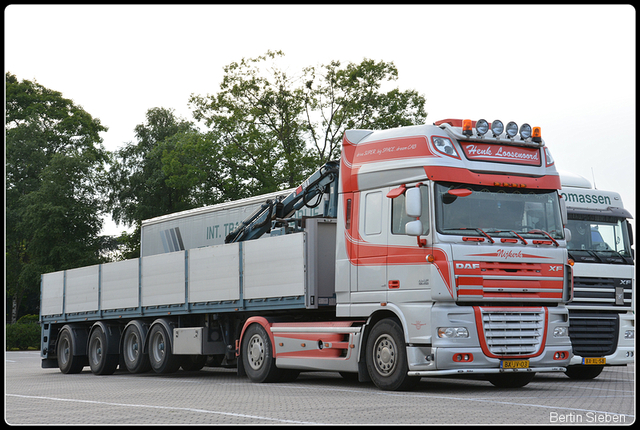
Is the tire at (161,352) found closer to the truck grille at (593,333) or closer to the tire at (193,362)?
the tire at (193,362)

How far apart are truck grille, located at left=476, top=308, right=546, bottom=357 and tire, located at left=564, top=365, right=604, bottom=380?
3.62 m

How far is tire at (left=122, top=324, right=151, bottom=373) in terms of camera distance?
1866 cm

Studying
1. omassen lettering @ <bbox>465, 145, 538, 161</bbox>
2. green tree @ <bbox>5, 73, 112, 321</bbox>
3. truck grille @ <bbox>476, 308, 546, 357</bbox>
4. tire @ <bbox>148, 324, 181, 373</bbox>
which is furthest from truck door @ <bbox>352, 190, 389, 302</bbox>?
green tree @ <bbox>5, 73, 112, 321</bbox>

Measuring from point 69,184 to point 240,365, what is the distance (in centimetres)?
3523

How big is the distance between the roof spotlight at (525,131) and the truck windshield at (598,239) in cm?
287

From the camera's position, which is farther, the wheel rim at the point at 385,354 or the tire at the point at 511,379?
the tire at the point at 511,379

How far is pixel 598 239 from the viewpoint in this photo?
1516cm

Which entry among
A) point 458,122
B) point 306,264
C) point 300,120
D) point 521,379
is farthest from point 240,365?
point 300,120

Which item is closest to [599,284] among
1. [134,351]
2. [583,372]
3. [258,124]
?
[583,372]

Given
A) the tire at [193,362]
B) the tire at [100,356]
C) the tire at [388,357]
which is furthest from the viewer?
the tire at [100,356]

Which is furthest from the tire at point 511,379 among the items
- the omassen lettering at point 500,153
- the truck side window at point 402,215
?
the omassen lettering at point 500,153

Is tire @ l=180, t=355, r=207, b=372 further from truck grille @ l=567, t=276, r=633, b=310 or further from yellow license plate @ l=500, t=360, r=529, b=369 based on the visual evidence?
yellow license plate @ l=500, t=360, r=529, b=369

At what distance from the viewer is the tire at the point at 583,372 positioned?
15.4 meters

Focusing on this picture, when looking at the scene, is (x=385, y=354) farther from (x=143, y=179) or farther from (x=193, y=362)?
(x=143, y=179)
